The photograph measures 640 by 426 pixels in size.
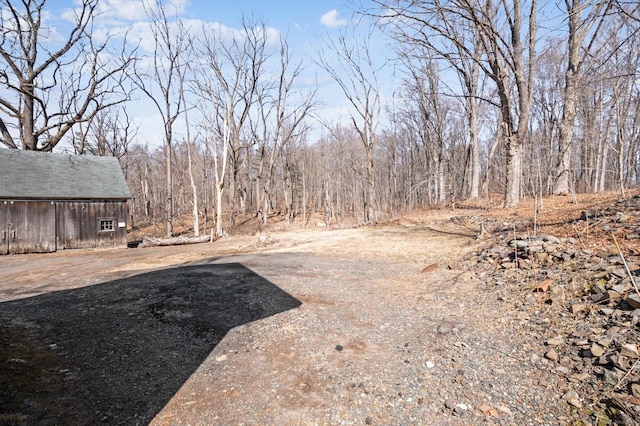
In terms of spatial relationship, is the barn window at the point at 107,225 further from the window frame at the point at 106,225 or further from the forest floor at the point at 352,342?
the forest floor at the point at 352,342

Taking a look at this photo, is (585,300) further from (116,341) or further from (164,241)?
(164,241)

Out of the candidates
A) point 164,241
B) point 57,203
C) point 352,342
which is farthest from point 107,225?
point 352,342

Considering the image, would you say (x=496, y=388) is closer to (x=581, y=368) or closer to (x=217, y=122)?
(x=581, y=368)

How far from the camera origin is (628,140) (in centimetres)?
2661

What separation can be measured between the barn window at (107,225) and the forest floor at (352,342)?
11303 millimetres

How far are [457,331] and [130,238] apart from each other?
27.9 m

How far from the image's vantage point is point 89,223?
57.0ft

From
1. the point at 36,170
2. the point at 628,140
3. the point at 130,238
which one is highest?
the point at 628,140

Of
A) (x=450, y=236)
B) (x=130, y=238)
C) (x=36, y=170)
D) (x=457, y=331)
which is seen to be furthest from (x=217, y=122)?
(x=457, y=331)

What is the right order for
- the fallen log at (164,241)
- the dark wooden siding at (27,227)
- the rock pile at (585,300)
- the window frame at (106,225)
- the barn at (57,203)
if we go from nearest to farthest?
the rock pile at (585,300)
the dark wooden siding at (27,227)
the barn at (57,203)
the fallen log at (164,241)
the window frame at (106,225)

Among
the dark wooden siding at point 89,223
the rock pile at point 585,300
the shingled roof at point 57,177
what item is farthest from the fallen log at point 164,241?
the rock pile at point 585,300

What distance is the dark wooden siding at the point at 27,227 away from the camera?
51.0 ft

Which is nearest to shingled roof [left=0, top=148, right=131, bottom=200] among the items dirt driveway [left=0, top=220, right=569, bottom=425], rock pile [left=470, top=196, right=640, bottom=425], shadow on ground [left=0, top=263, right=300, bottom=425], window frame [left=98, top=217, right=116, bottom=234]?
window frame [left=98, top=217, right=116, bottom=234]

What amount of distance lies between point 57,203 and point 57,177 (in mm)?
1713
